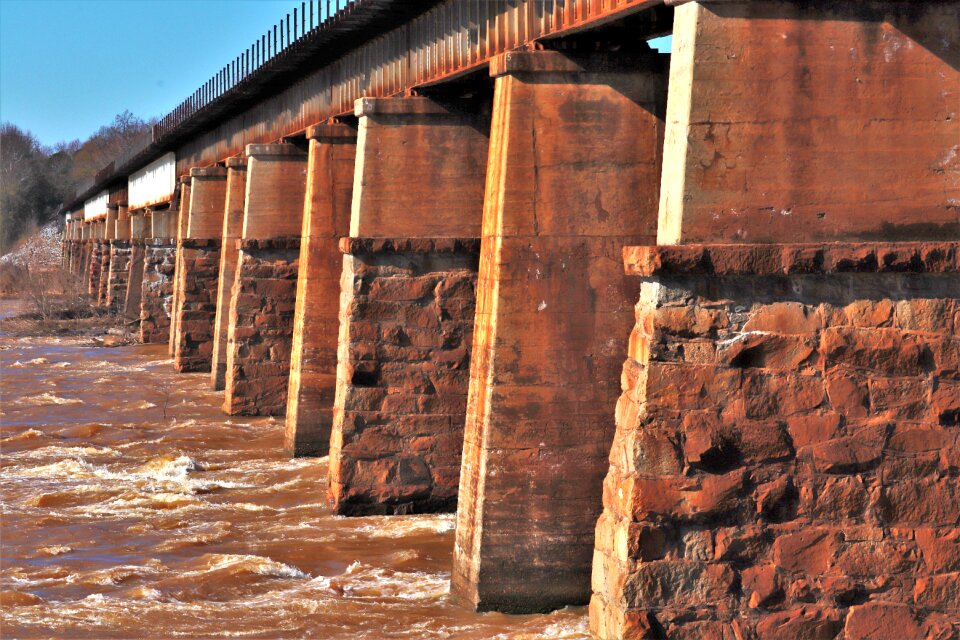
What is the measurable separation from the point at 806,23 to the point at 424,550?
6.62 metres

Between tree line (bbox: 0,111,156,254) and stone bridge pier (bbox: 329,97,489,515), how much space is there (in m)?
84.1

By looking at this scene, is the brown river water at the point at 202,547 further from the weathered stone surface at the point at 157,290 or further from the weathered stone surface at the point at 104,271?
the weathered stone surface at the point at 104,271

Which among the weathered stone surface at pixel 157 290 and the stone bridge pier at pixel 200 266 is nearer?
the stone bridge pier at pixel 200 266

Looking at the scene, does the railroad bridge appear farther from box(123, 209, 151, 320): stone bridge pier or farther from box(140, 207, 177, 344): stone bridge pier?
box(123, 209, 151, 320): stone bridge pier

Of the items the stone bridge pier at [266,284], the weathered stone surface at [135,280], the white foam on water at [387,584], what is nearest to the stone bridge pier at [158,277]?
the weathered stone surface at [135,280]

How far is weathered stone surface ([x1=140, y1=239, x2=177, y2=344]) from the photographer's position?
106 feet

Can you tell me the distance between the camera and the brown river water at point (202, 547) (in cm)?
1012

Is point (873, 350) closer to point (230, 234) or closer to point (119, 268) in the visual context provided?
point (230, 234)

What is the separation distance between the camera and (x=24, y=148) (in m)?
127

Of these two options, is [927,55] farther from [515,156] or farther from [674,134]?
[515,156]

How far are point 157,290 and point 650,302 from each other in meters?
28.1

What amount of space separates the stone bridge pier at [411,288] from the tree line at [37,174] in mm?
84053

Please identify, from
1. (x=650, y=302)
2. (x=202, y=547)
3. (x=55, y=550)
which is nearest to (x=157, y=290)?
(x=55, y=550)

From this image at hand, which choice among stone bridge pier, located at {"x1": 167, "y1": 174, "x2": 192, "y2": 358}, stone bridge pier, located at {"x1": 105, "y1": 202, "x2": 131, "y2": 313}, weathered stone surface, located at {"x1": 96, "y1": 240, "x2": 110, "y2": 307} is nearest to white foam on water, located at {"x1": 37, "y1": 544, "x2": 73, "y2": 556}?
stone bridge pier, located at {"x1": 167, "y1": 174, "x2": 192, "y2": 358}
